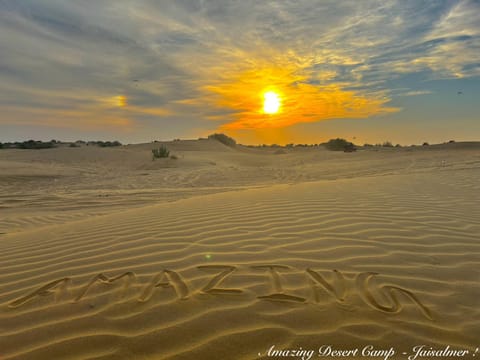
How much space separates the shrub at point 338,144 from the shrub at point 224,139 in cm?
1178

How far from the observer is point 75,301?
2.47 m

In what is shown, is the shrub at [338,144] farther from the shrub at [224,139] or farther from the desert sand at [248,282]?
the desert sand at [248,282]

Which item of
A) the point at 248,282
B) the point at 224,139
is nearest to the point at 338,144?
the point at 224,139

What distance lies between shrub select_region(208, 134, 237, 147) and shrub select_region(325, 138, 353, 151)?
1178 cm

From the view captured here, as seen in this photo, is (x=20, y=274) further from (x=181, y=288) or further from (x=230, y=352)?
(x=230, y=352)

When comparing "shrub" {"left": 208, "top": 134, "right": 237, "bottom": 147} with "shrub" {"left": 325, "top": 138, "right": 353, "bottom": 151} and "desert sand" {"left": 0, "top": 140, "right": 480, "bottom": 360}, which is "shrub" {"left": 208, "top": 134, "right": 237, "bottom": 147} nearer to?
"shrub" {"left": 325, "top": 138, "right": 353, "bottom": 151}

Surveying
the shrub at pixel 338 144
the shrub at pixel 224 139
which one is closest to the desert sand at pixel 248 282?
the shrub at pixel 338 144

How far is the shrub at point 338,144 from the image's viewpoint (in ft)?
104

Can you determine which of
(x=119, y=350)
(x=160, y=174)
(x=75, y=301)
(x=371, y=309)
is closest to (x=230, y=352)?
(x=119, y=350)

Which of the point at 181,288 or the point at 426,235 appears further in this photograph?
the point at 426,235

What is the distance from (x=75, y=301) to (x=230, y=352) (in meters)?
1.36

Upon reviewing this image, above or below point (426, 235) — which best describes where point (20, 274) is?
below

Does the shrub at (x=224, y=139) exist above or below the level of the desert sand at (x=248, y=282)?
above

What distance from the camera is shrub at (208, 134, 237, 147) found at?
3944 centimetres
